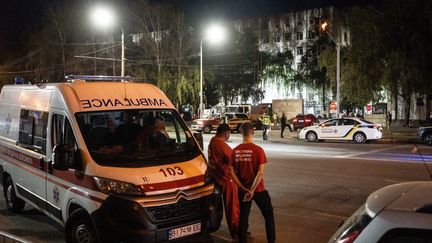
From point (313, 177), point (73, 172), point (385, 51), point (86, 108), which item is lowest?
point (313, 177)

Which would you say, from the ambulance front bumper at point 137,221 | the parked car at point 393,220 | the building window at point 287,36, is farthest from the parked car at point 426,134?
the building window at point 287,36

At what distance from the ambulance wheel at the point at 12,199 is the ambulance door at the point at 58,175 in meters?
2.11

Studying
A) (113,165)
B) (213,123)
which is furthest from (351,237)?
(213,123)

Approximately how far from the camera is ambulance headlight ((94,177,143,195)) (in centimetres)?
584

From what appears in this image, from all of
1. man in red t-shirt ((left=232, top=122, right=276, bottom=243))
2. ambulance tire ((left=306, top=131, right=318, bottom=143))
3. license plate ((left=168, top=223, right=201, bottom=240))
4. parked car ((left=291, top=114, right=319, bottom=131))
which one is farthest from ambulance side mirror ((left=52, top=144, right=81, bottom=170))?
parked car ((left=291, top=114, right=319, bottom=131))

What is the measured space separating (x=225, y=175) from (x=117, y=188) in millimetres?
1819

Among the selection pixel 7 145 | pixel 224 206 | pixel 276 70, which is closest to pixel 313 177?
pixel 224 206

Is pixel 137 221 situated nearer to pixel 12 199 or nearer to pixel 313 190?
pixel 12 199

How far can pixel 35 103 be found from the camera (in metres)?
7.95

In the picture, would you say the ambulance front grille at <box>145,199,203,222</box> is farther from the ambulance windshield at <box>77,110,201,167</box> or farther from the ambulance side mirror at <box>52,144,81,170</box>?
the ambulance side mirror at <box>52,144,81,170</box>

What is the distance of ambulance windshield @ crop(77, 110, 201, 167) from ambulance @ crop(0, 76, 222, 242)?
0.04 feet

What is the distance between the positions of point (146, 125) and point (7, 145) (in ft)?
11.4

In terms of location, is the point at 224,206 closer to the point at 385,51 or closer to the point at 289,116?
the point at 385,51

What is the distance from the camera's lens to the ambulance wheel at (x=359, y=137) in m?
26.6
